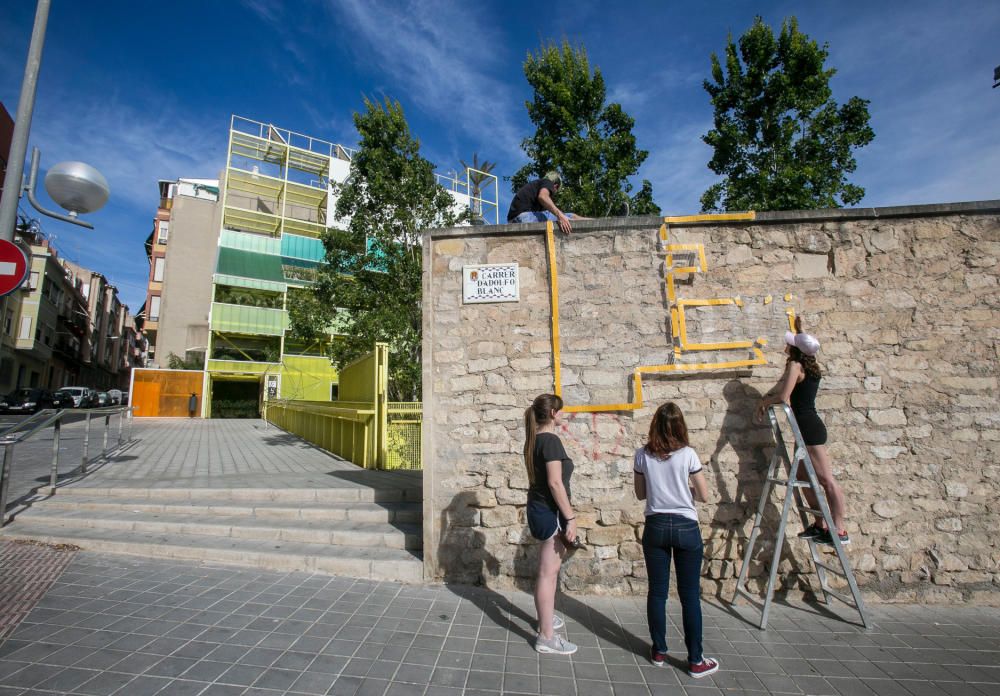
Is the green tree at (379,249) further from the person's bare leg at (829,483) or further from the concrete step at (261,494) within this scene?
the person's bare leg at (829,483)

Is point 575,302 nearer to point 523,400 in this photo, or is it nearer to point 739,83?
point 523,400

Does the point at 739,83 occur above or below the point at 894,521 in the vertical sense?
above

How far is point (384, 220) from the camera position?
13188 mm

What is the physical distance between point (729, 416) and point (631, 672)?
7.56 feet

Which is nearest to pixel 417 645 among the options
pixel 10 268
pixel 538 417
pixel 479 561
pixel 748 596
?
pixel 479 561

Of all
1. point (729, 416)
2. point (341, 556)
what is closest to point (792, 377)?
point (729, 416)

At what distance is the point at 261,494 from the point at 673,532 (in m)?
5.30

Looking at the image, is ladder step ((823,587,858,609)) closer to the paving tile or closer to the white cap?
the white cap

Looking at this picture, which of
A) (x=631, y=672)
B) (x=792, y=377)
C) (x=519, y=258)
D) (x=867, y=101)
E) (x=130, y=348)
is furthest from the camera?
(x=130, y=348)

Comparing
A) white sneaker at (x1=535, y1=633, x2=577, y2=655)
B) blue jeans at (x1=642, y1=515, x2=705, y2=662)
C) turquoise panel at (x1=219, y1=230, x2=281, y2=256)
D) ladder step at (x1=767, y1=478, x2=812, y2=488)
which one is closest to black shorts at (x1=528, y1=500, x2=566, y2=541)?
blue jeans at (x1=642, y1=515, x2=705, y2=662)

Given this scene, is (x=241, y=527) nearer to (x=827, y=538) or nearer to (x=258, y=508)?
(x=258, y=508)

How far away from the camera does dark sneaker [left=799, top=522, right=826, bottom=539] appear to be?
390cm

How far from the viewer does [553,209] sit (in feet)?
15.5

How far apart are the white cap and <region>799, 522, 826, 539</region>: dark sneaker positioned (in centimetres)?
142
